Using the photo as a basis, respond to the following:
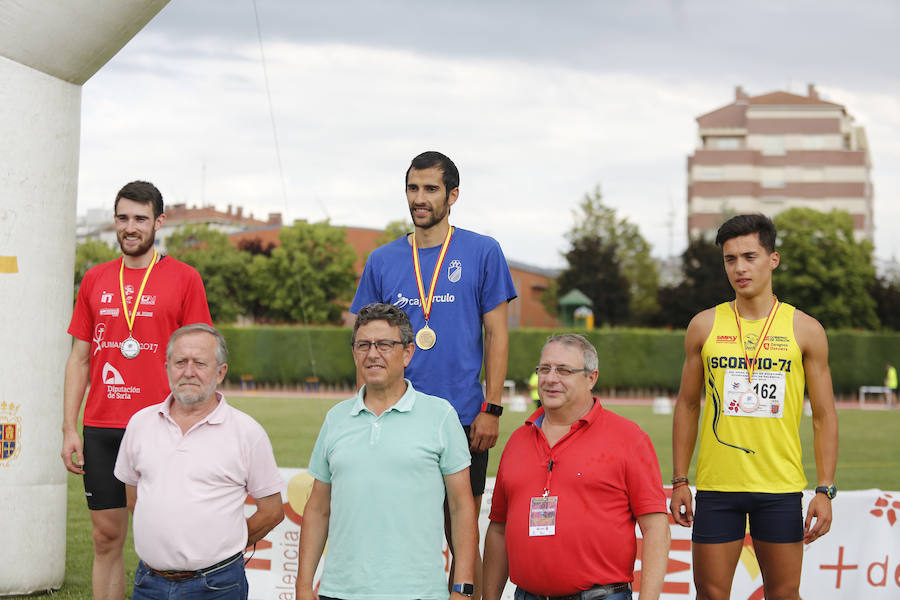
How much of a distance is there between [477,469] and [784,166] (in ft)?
258

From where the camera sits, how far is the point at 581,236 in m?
55.7

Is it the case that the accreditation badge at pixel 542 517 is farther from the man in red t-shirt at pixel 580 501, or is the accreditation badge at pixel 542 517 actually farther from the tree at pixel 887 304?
the tree at pixel 887 304

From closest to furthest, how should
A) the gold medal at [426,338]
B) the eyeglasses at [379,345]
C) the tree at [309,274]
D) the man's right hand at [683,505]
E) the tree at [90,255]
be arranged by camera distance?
the eyeglasses at [379,345]
the gold medal at [426,338]
the man's right hand at [683,505]
the tree at [90,255]
the tree at [309,274]

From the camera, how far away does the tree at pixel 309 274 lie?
5128 centimetres

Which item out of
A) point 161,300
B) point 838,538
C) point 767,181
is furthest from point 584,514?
point 767,181

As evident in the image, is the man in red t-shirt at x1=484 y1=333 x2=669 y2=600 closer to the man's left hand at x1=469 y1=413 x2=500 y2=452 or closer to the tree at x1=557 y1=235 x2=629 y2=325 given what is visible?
the man's left hand at x1=469 y1=413 x2=500 y2=452

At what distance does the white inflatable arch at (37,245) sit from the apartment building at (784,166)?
73.7 metres

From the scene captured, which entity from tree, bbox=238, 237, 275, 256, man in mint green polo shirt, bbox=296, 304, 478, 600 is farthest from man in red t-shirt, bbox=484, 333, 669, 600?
tree, bbox=238, 237, 275, 256

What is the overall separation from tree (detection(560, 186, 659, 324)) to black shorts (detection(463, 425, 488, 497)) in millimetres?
50215

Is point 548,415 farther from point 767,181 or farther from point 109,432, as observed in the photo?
point 767,181

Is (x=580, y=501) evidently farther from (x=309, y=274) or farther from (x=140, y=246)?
(x=309, y=274)

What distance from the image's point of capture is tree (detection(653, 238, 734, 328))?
4962cm

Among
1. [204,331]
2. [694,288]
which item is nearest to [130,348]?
[204,331]

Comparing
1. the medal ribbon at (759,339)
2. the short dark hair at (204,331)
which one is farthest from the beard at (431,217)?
the medal ribbon at (759,339)
